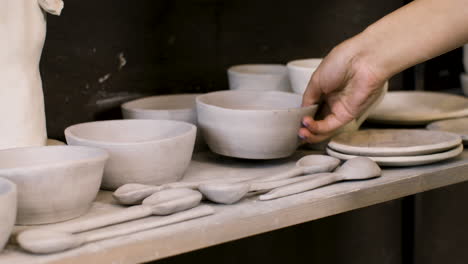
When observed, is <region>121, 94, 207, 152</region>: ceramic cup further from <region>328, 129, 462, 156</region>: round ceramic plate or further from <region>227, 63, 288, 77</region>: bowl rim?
<region>328, 129, 462, 156</region>: round ceramic plate

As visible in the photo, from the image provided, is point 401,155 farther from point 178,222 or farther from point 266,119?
point 178,222

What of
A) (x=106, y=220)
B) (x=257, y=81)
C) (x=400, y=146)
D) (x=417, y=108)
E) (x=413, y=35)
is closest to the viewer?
(x=106, y=220)

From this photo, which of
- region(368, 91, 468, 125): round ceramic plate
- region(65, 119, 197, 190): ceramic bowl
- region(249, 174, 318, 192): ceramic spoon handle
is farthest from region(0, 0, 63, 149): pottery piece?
region(368, 91, 468, 125): round ceramic plate

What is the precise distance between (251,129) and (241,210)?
217 mm

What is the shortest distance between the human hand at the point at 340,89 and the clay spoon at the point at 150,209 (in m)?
0.29

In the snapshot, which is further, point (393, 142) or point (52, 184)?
point (393, 142)

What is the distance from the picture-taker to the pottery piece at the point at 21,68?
0.98 m

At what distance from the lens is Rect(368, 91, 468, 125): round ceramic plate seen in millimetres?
1460

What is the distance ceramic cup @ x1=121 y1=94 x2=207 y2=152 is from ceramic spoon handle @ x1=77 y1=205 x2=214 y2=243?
34 cm

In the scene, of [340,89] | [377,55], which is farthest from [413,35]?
[340,89]

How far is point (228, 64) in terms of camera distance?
154 cm

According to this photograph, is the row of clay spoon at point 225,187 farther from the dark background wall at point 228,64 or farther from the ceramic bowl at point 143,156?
the dark background wall at point 228,64

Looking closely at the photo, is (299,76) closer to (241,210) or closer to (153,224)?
(241,210)

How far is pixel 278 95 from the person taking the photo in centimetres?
129
